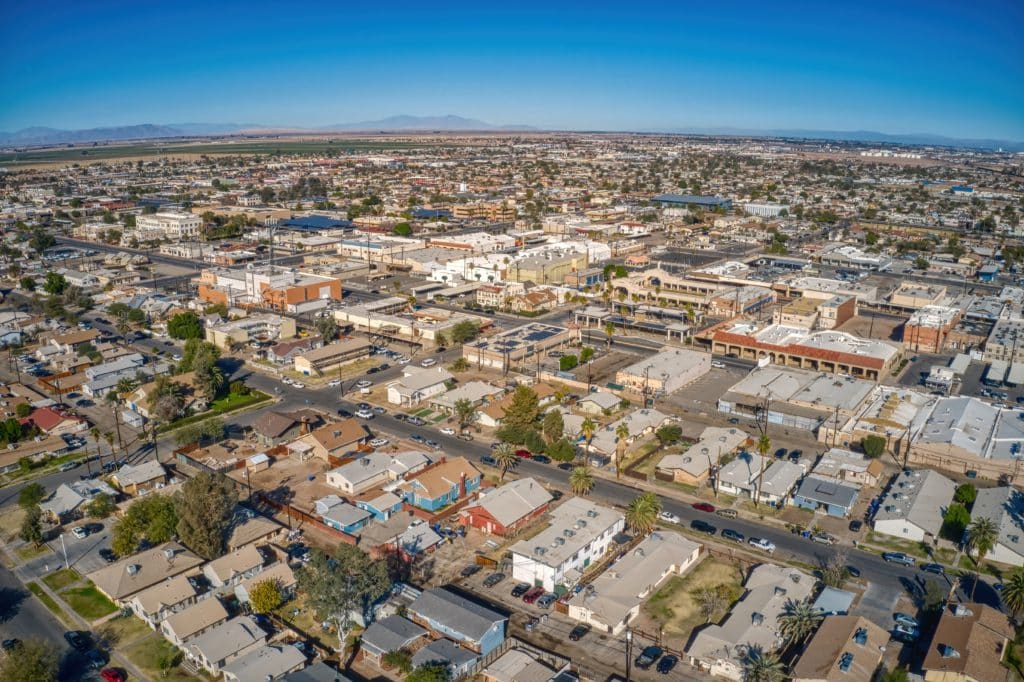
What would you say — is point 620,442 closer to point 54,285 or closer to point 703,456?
point 703,456

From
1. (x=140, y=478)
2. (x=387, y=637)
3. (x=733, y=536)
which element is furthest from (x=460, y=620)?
(x=140, y=478)

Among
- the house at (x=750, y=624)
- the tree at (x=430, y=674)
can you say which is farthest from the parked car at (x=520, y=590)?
the house at (x=750, y=624)

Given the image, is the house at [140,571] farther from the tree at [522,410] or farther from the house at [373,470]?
the tree at [522,410]

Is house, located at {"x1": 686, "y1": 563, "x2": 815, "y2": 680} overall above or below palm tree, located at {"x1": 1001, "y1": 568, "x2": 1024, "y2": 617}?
below

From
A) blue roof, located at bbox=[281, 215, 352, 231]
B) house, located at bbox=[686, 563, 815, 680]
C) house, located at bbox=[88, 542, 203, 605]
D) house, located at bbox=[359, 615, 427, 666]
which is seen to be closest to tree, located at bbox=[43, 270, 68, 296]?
blue roof, located at bbox=[281, 215, 352, 231]

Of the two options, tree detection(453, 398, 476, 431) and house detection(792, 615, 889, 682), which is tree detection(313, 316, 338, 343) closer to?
tree detection(453, 398, 476, 431)
